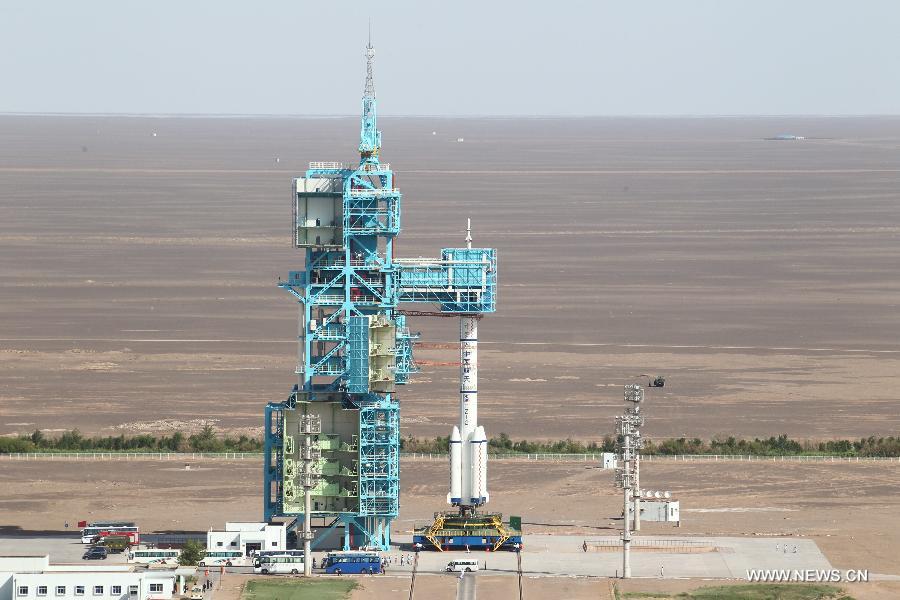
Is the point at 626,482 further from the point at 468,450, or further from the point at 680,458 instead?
the point at 680,458

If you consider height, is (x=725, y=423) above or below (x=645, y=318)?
below

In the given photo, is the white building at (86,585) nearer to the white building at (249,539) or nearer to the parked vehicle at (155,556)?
the parked vehicle at (155,556)

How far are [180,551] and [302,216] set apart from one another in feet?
38.6

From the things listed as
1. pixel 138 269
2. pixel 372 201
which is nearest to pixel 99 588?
pixel 372 201

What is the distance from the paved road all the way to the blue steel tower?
373cm

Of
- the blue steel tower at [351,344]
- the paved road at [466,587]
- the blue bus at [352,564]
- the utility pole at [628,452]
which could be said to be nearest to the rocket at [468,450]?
the blue steel tower at [351,344]

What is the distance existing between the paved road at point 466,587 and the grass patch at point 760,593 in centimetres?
474

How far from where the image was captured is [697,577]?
6397cm

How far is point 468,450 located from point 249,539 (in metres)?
8.31

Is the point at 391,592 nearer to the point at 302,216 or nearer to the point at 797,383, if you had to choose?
the point at 302,216

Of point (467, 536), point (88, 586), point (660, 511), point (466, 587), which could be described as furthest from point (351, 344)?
point (660, 511)

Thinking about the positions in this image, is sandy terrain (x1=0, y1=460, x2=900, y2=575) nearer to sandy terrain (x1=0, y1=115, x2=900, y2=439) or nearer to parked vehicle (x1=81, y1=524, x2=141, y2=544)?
parked vehicle (x1=81, y1=524, x2=141, y2=544)

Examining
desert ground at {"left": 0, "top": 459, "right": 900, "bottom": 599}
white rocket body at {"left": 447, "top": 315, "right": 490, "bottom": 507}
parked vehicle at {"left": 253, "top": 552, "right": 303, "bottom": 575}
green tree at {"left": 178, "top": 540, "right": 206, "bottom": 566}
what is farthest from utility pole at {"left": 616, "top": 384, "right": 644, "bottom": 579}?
green tree at {"left": 178, "top": 540, "right": 206, "bottom": 566}

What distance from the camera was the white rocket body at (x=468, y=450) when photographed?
68.6 meters
